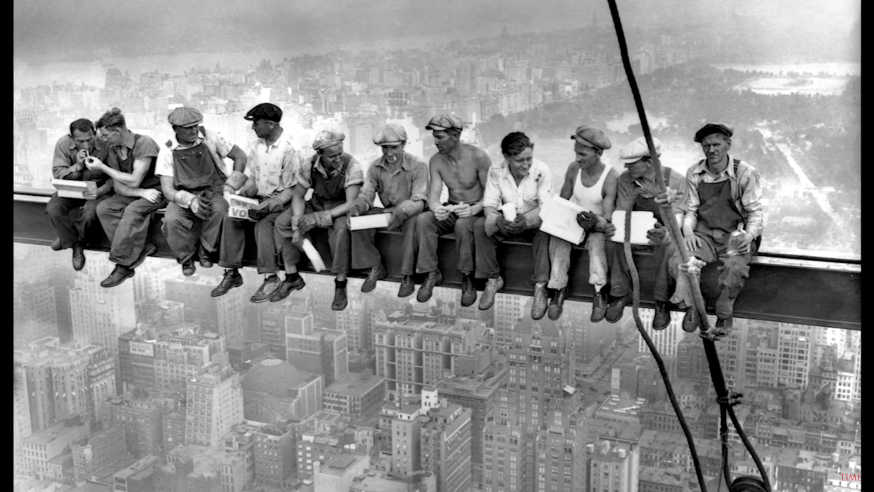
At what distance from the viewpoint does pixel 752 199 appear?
6.80 metres

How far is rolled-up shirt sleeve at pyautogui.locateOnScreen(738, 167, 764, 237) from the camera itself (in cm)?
680

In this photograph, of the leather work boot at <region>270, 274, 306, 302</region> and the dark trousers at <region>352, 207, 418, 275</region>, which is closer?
the dark trousers at <region>352, 207, 418, 275</region>

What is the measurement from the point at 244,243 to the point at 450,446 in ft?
32.3

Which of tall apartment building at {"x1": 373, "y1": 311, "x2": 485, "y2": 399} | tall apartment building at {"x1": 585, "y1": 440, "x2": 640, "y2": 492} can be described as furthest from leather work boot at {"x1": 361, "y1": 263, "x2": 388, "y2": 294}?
tall apartment building at {"x1": 373, "y1": 311, "x2": 485, "y2": 399}

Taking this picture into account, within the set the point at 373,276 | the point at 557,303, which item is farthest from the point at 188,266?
the point at 557,303

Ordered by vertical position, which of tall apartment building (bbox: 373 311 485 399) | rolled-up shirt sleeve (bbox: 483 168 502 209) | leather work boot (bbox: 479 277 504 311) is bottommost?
tall apartment building (bbox: 373 311 485 399)

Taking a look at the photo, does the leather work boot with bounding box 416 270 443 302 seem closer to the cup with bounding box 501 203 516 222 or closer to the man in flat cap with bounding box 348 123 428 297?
the man in flat cap with bounding box 348 123 428 297

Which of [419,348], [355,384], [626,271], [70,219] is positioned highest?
[70,219]

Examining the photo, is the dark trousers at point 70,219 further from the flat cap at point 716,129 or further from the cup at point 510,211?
the flat cap at point 716,129

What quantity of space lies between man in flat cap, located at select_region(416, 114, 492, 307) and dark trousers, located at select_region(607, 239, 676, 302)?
3.70ft

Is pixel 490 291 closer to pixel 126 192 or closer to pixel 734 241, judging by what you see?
pixel 734 241

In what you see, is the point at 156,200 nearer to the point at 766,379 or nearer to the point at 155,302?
the point at 766,379

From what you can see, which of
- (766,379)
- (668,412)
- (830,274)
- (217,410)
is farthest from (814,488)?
(217,410)

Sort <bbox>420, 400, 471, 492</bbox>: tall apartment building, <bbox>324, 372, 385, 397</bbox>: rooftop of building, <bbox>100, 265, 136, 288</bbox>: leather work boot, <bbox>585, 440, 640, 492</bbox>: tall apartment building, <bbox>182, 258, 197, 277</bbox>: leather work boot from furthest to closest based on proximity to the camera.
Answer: <bbox>324, 372, 385, 397</bbox>: rooftop of building
<bbox>420, 400, 471, 492</bbox>: tall apartment building
<bbox>585, 440, 640, 492</bbox>: tall apartment building
<bbox>100, 265, 136, 288</bbox>: leather work boot
<bbox>182, 258, 197, 277</bbox>: leather work boot
